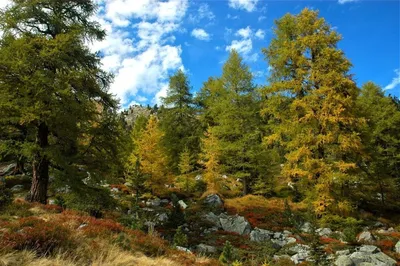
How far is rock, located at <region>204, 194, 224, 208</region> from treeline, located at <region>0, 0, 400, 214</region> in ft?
11.0

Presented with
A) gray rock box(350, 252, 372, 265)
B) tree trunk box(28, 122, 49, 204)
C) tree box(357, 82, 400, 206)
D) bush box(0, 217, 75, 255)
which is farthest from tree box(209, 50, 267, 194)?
bush box(0, 217, 75, 255)

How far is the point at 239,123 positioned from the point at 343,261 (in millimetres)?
16440

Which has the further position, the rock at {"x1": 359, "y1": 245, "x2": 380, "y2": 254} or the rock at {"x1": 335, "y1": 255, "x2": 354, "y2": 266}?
the rock at {"x1": 359, "y1": 245, "x2": 380, "y2": 254}

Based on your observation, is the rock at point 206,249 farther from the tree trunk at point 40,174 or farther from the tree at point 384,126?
the tree at point 384,126

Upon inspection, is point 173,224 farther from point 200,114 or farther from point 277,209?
point 200,114

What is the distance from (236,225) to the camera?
1927cm

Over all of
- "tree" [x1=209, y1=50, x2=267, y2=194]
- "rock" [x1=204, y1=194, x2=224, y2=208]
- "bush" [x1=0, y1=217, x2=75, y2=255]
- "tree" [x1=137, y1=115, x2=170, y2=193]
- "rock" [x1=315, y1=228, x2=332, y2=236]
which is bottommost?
"bush" [x1=0, y1=217, x2=75, y2=255]

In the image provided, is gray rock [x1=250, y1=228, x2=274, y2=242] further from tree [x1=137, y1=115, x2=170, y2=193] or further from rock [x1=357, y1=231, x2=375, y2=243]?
tree [x1=137, y1=115, x2=170, y2=193]

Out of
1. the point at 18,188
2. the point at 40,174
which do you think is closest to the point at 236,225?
the point at 40,174

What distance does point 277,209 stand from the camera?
76.8ft

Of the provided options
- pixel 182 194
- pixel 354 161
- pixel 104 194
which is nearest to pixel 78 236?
pixel 104 194

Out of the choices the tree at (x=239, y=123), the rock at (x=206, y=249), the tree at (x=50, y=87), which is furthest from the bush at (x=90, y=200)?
the tree at (x=239, y=123)

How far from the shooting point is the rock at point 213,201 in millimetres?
23969

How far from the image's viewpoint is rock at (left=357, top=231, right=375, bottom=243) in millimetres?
16031
